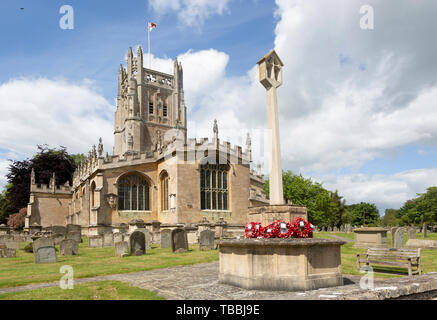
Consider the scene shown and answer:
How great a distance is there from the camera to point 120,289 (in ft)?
23.1

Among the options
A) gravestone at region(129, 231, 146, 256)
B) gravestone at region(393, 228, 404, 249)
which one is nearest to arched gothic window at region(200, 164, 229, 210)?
gravestone at region(129, 231, 146, 256)

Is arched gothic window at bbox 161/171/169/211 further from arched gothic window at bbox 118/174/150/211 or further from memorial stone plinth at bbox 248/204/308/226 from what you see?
memorial stone plinth at bbox 248/204/308/226

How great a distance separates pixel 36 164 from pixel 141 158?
2529cm

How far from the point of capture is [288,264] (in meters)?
6.38

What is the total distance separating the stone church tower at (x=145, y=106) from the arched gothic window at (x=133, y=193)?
1820 centimetres

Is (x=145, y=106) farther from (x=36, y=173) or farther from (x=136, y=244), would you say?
(x=136, y=244)

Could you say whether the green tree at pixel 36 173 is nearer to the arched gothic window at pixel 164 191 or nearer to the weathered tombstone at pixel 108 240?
the arched gothic window at pixel 164 191

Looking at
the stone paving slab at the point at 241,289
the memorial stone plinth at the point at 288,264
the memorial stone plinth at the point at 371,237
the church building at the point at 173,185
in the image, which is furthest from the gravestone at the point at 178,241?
the church building at the point at 173,185

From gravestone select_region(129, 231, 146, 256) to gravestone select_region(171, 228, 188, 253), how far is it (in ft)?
4.49

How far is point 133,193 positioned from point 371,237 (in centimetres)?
2051

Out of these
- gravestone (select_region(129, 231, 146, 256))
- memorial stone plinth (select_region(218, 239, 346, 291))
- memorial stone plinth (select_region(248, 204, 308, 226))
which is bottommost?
gravestone (select_region(129, 231, 146, 256))

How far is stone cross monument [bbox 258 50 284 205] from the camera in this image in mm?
8359
